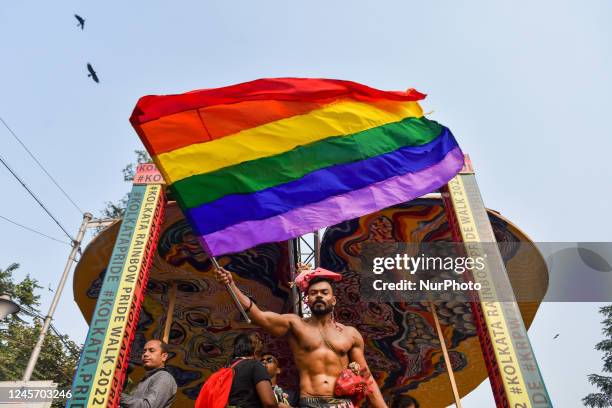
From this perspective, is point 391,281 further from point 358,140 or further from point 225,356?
point 358,140

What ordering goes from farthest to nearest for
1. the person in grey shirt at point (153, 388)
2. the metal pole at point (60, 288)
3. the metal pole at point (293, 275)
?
the metal pole at point (293, 275), the metal pole at point (60, 288), the person in grey shirt at point (153, 388)

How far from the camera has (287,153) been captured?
5.52 metres

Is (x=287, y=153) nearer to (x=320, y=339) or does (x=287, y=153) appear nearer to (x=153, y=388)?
(x=320, y=339)

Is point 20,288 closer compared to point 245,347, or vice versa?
point 245,347

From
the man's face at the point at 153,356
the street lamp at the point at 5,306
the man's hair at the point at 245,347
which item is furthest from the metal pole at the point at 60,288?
the man's hair at the point at 245,347

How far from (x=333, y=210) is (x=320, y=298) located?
2.77 feet

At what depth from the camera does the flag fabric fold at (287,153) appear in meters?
4.98

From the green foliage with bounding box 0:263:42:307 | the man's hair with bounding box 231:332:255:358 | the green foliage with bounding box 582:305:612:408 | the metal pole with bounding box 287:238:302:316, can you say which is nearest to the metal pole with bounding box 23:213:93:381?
the metal pole with bounding box 287:238:302:316

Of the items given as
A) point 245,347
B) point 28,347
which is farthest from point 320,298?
point 28,347

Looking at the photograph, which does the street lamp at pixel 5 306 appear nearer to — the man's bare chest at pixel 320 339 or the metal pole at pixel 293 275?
the metal pole at pixel 293 275

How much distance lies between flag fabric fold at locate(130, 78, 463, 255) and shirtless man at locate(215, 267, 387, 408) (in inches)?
23.8

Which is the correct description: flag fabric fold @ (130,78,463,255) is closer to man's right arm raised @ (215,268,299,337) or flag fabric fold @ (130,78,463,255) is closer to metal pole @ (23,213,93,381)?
man's right arm raised @ (215,268,299,337)

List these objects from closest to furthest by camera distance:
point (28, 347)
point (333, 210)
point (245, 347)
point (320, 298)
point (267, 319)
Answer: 1. point (245, 347)
2. point (267, 319)
3. point (320, 298)
4. point (333, 210)
5. point (28, 347)

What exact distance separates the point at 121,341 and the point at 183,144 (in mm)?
2356
